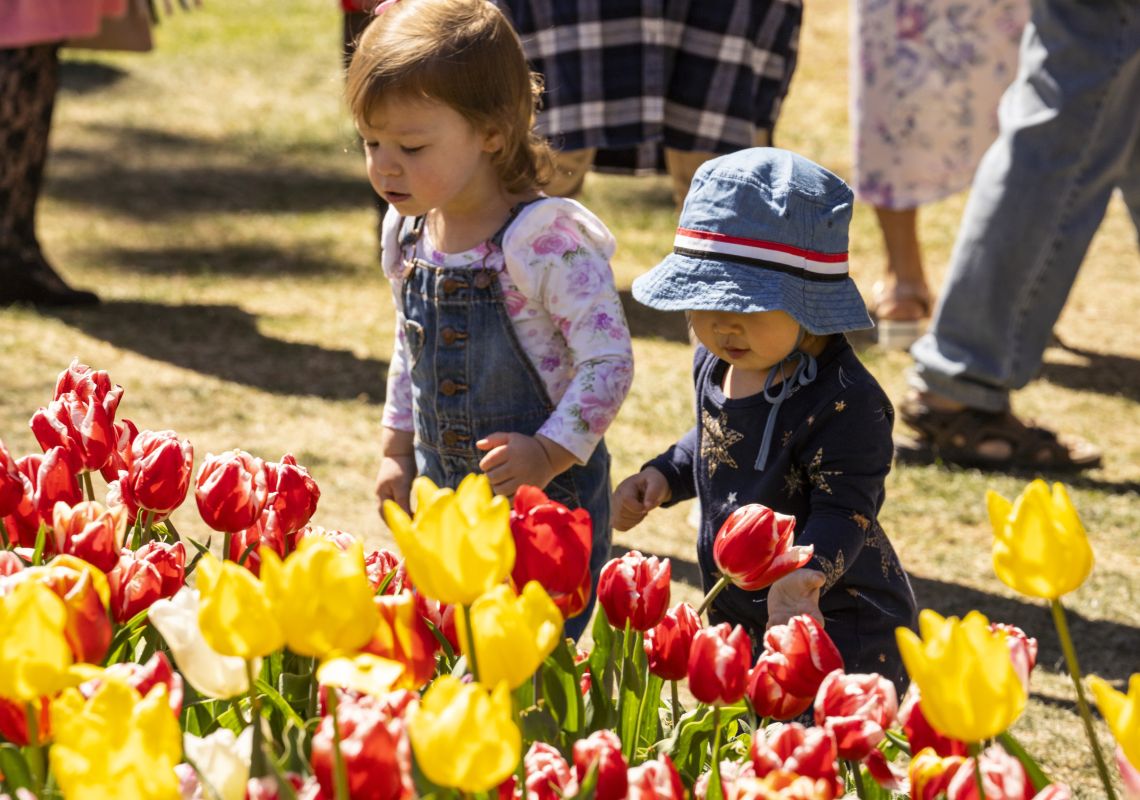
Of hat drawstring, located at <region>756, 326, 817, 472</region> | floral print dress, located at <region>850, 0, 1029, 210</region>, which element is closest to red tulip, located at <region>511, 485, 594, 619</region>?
hat drawstring, located at <region>756, 326, 817, 472</region>

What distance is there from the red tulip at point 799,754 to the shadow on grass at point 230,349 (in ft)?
10.9

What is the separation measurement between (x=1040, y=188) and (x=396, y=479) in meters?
1.81

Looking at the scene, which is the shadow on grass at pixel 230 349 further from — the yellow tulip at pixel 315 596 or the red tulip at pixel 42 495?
the yellow tulip at pixel 315 596

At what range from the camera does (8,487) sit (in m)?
1.71

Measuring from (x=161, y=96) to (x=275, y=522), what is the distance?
800 centimetres

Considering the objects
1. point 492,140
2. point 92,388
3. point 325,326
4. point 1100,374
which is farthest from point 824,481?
point 325,326

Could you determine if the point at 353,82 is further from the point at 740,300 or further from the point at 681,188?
the point at 681,188

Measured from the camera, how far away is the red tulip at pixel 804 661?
1.42 meters

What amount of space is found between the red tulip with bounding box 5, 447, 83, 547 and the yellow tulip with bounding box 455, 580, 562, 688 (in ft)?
2.37

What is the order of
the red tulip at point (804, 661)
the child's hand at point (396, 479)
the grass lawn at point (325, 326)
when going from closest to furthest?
the red tulip at point (804, 661), the child's hand at point (396, 479), the grass lawn at point (325, 326)

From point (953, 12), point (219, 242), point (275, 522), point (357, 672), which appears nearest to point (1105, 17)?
point (953, 12)

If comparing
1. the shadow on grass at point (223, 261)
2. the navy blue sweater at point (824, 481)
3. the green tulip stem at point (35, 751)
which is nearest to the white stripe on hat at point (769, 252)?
the navy blue sweater at point (824, 481)

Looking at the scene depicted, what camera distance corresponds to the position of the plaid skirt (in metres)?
3.77

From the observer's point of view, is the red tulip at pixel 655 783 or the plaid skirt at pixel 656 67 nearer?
the red tulip at pixel 655 783
